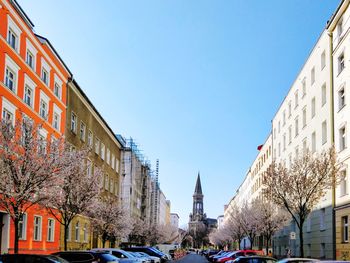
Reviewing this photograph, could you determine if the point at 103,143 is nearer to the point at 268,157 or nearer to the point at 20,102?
the point at 268,157

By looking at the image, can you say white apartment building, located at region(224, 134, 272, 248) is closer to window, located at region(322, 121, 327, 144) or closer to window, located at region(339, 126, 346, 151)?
window, located at region(322, 121, 327, 144)

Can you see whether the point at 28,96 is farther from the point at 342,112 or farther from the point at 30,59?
the point at 342,112

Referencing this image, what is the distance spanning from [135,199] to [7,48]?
5487 cm

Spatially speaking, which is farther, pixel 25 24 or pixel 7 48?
pixel 25 24

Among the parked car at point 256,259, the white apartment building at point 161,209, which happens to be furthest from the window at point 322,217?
the white apartment building at point 161,209

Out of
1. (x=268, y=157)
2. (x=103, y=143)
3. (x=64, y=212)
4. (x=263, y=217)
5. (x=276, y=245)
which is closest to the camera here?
(x=64, y=212)

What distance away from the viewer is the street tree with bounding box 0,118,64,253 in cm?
2067

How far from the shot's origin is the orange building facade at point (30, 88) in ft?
92.7

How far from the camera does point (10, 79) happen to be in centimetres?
2936

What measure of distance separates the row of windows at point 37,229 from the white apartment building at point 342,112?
18380 mm

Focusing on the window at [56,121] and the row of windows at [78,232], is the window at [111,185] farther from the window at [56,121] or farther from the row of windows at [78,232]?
the window at [56,121]

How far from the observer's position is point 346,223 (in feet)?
101

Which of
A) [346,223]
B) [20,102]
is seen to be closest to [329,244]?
[346,223]

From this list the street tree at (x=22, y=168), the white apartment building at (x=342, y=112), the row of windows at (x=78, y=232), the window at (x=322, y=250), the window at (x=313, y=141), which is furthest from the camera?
the row of windows at (x=78, y=232)
